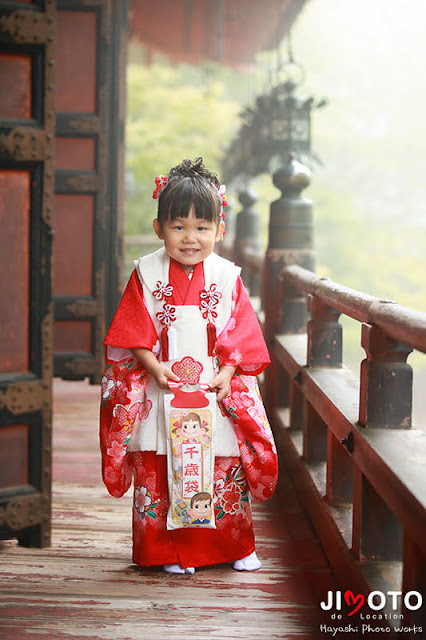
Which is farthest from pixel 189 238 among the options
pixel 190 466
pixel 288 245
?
pixel 288 245

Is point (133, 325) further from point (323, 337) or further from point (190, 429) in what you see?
point (323, 337)

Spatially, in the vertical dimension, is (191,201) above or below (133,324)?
above

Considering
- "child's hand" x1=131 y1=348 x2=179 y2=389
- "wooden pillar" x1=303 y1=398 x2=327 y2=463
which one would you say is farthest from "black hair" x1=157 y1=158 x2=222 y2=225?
"wooden pillar" x1=303 y1=398 x2=327 y2=463

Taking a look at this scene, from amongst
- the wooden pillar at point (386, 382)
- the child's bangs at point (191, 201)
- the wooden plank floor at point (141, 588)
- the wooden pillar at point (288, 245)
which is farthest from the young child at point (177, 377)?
the wooden pillar at point (288, 245)

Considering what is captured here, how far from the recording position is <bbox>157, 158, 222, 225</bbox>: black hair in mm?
2289

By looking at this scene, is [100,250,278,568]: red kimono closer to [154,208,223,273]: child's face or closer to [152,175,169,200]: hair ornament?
[154,208,223,273]: child's face

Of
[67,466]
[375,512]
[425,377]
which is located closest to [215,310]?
[375,512]

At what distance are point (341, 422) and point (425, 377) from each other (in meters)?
21.6

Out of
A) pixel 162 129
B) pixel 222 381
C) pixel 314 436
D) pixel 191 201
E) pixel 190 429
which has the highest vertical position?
pixel 162 129

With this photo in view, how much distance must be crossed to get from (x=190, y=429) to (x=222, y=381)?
0.55 feet

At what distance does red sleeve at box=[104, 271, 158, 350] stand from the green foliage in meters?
13.4

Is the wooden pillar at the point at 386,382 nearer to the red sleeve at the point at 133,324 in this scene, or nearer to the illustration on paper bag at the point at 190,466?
the illustration on paper bag at the point at 190,466

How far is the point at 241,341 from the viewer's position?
238cm

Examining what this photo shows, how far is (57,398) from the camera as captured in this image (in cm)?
527
